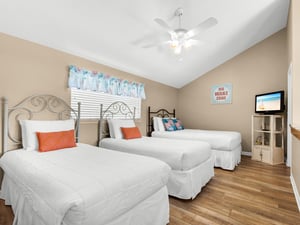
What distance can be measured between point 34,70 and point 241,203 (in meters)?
3.31

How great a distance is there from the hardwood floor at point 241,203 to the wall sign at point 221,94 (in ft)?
7.72

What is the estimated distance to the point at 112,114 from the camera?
3.54 m

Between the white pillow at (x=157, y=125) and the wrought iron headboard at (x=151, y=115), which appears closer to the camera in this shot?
the white pillow at (x=157, y=125)

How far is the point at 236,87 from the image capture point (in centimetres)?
459

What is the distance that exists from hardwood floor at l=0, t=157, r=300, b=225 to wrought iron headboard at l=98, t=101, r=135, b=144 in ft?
5.62

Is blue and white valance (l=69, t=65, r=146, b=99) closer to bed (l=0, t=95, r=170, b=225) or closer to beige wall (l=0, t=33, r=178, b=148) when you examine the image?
beige wall (l=0, t=33, r=178, b=148)

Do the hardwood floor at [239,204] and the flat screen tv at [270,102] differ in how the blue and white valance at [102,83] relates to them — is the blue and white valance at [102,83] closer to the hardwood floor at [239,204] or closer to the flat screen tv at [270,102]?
the hardwood floor at [239,204]

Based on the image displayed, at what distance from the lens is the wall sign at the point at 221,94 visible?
4.71m

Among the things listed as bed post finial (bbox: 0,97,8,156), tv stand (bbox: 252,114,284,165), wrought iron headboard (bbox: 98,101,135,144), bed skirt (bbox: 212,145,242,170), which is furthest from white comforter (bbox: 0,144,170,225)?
tv stand (bbox: 252,114,284,165)

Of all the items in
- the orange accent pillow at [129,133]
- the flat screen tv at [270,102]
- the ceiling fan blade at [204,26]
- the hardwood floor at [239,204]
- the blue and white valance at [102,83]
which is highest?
the ceiling fan blade at [204,26]

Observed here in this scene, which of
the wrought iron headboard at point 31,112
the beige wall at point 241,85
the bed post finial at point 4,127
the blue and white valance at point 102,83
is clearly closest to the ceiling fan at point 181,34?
the blue and white valance at point 102,83

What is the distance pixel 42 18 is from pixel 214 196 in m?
3.21

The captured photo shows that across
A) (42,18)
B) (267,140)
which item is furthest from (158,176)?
(267,140)

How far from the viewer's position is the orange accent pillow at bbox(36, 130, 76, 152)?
6.73ft
